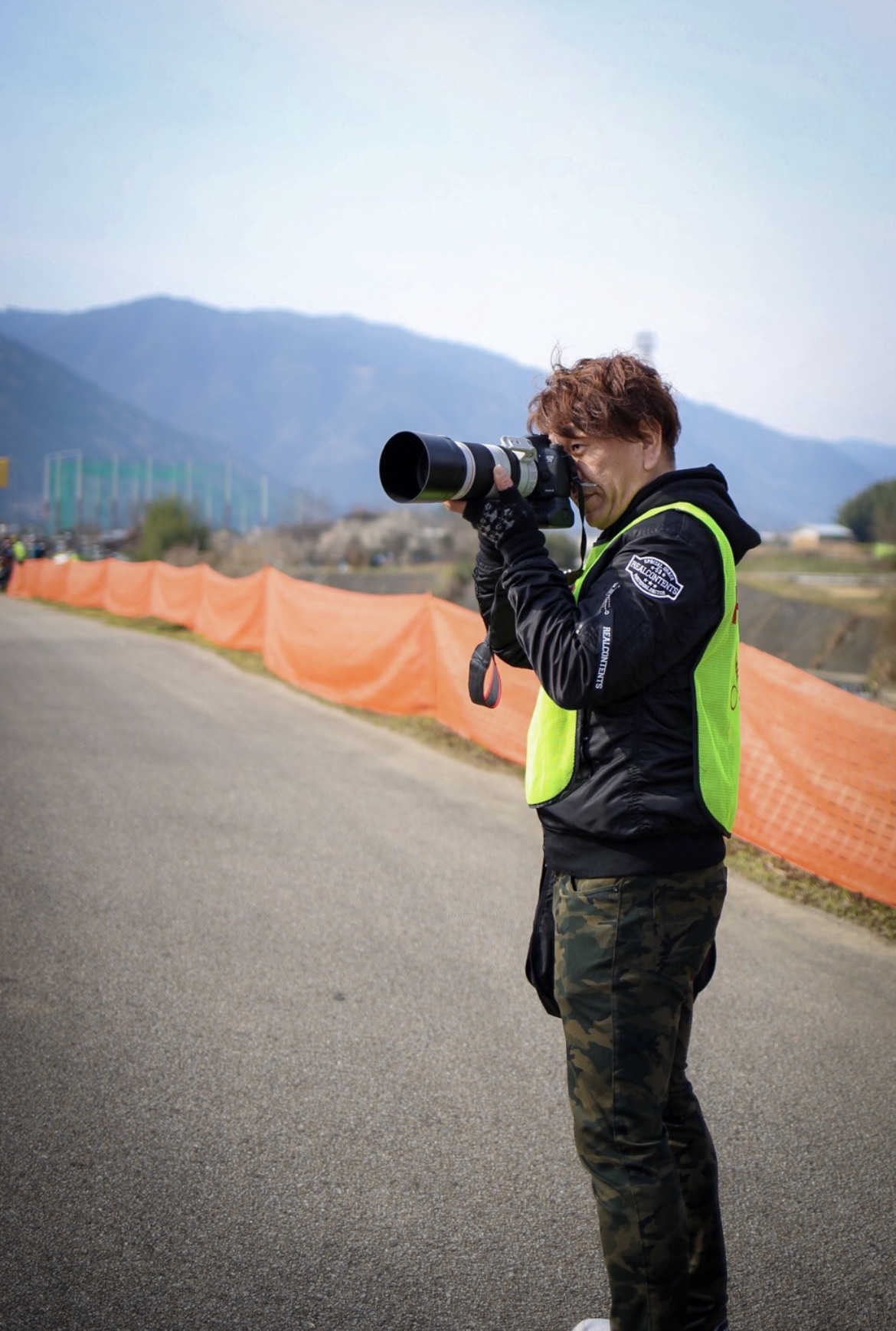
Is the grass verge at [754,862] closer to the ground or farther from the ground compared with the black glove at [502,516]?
closer to the ground

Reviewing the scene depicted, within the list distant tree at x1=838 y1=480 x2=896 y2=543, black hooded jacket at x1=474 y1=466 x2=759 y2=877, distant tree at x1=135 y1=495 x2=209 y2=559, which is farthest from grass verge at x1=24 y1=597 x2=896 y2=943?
distant tree at x1=838 y1=480 x2=896 y2=543

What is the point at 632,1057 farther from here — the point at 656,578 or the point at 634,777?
the point at 656,578

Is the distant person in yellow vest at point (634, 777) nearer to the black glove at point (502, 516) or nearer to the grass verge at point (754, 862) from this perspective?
the black glove at point (502, 516)

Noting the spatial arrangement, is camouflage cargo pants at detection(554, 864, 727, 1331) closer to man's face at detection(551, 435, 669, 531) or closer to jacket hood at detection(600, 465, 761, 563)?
jacket hood at detection(600, 465, 761, 563)

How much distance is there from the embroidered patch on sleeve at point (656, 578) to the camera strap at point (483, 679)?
20.8 inches

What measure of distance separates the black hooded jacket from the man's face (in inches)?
3.5

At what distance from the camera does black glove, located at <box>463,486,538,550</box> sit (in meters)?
2.15

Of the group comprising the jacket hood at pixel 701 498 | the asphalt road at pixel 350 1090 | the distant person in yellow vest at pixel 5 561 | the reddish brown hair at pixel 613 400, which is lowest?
the distant person in yellow vest at pixel 5 561

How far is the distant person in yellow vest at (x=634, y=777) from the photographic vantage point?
6.40 feet

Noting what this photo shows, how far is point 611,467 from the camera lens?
2.19 metres

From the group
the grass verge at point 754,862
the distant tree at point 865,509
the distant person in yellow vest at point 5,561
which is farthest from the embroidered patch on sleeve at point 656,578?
the distant tree at point 865,509

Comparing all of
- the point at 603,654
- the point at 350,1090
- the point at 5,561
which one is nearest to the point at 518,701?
the point at 350,1090

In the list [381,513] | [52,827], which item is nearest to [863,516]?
[381,513]

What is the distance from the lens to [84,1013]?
379 cm
